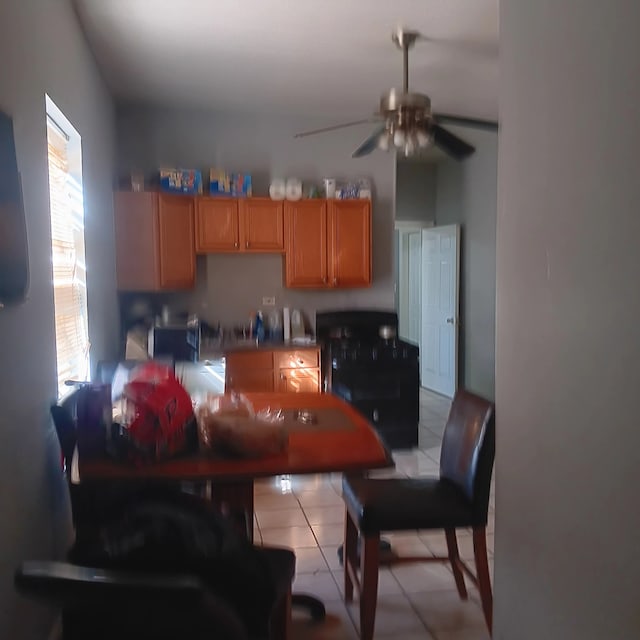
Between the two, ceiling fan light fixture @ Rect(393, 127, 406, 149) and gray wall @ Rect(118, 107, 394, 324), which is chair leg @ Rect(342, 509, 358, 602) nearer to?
ceiling fan light fixture @ Rect(393, 127, 406, 149)

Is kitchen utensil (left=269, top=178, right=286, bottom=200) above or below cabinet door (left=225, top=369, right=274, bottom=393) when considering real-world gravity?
above

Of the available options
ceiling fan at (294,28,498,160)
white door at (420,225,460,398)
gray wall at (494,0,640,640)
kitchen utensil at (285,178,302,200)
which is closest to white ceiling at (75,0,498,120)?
ceiling fan at (294,28,498,160)

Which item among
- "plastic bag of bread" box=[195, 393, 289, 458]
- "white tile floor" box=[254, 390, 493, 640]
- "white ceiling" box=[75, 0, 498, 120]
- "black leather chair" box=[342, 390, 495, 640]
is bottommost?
"white tile floor" box=[254, 390, 493, 640]

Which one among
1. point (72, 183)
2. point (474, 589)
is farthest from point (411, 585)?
point (72, 183)

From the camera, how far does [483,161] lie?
5.84 metres

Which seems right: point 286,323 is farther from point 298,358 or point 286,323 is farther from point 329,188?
point 329,188

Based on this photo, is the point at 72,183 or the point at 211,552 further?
the point at 72,183

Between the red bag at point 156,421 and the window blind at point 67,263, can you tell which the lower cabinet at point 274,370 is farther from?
the red bag at point 156,421

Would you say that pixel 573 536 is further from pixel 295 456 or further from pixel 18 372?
pixel 18 372

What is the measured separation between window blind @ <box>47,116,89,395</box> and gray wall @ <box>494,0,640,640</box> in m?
1.84

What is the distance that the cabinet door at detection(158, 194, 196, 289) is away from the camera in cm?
458

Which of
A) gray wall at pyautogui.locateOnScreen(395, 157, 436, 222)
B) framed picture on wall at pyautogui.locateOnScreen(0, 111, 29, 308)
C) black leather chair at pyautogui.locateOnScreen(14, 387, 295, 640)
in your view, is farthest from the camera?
gray wall at pyautogui.locateOnScreen(395, 157, 436, 222)

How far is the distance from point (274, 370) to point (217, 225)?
1.21 meters

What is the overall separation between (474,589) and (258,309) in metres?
3.01
